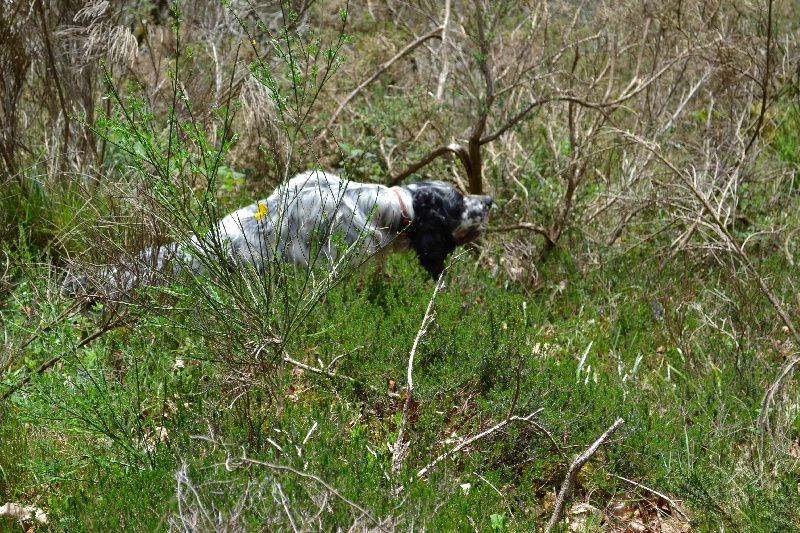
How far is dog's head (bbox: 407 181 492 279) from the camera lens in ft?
17.5

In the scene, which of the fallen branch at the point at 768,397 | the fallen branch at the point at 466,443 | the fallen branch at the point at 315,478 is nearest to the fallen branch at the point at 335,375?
the fallen branch at the point at 466,443

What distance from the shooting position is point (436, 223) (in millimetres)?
5355

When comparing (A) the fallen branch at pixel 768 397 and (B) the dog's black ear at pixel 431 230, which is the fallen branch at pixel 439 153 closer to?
(B) the dog's black ear at pixel 431 230

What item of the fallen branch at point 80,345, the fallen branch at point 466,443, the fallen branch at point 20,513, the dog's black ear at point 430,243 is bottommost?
the fallen branch at point 466,443

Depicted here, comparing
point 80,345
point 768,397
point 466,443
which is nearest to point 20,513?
point 80,345

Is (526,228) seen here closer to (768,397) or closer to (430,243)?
(430,243)

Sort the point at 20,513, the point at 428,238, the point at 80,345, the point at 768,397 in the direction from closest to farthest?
the point at 20,513
the point at 768,397
the point at 80,345
the point at 428,238

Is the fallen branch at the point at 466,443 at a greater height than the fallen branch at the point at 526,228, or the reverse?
the fallen branch at the point at 466,443

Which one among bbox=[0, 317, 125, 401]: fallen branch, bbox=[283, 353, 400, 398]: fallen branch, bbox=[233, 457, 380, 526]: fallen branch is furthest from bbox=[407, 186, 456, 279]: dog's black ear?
bbox=[233, 457, 380, 526]: fallen branch

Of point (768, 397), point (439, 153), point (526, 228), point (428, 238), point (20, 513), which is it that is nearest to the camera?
point (20, 513)

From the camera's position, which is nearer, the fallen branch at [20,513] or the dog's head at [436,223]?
the fallen branch at [20,513]

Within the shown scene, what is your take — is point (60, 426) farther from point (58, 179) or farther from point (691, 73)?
point (691, 73)

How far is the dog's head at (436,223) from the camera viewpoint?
5.34 m

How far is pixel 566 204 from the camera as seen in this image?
6.01 m
